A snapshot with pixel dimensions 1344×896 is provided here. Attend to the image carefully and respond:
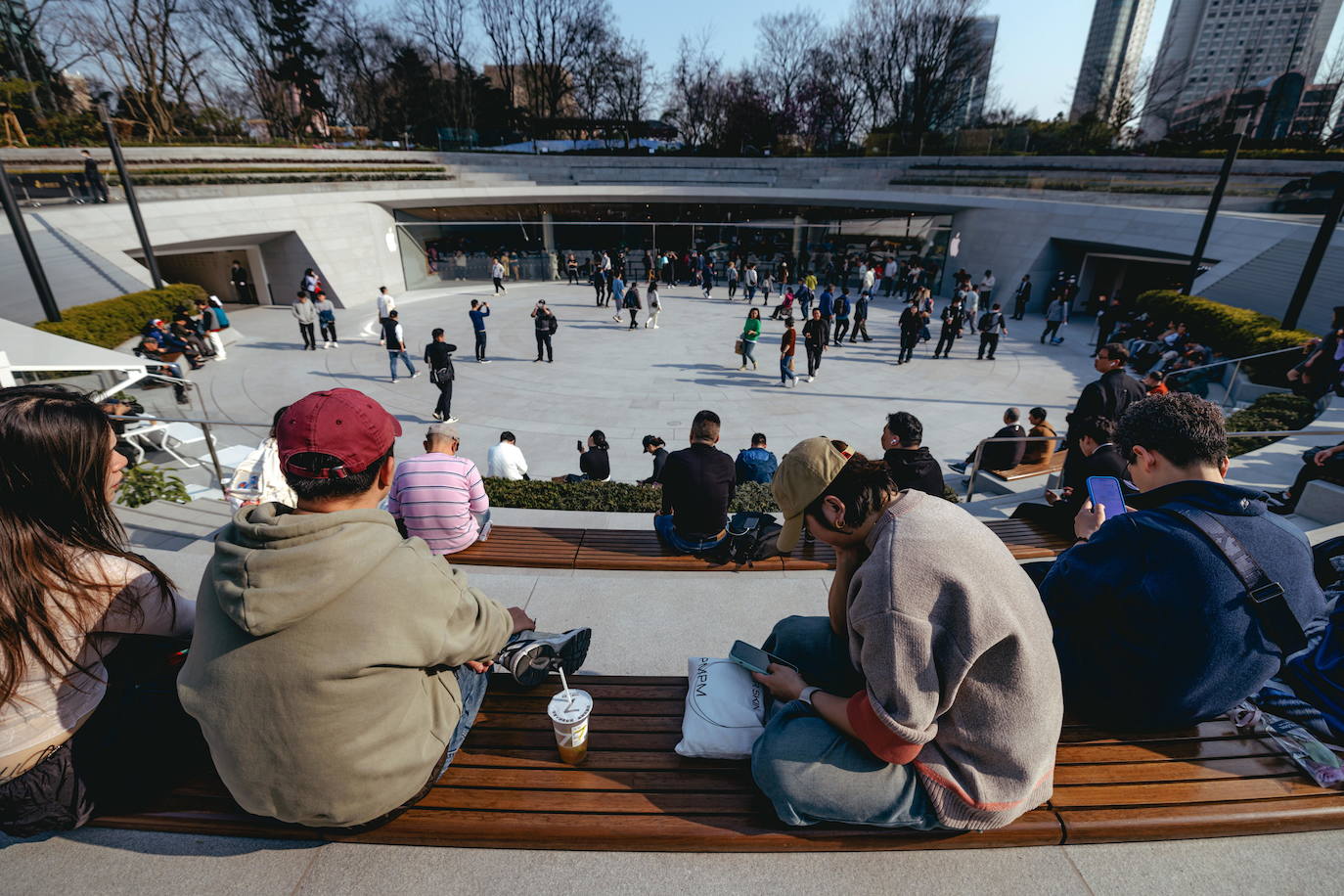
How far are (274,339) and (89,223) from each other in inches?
236

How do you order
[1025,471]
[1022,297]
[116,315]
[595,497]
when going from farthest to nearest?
[1022,297] < [116,315] < [1025,471] < [595,497]

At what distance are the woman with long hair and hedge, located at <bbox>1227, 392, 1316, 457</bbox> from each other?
11.5m

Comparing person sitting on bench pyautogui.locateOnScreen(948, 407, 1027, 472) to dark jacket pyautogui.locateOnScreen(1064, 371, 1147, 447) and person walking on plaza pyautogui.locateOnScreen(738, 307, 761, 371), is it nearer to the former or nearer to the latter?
dark jacket pyautogui.locateOnScreen(1064, 371, 1147, 447)

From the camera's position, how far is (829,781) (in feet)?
6.59

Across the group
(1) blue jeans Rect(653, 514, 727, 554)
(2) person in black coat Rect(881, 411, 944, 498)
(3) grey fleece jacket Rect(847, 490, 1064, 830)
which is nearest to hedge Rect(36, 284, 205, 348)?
(1) blue jeans Rect(653, 514, 727, 554)

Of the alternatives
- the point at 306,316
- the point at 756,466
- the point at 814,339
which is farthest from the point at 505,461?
the point at 306,316

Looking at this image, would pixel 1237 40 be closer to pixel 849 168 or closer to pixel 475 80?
pixel 849 168

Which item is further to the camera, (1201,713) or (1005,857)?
(1201,713)

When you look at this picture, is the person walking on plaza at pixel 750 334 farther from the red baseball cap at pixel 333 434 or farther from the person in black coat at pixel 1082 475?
the red baseball cap at pixel 333 434

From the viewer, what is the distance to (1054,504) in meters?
5.49

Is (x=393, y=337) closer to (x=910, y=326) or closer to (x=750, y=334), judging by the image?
(x=750, y=334)

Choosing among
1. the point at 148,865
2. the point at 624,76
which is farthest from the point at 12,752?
the point at 624,76

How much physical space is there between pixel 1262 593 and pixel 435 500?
4511 mm

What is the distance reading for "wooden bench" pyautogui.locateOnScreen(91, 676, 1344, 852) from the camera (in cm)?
212
